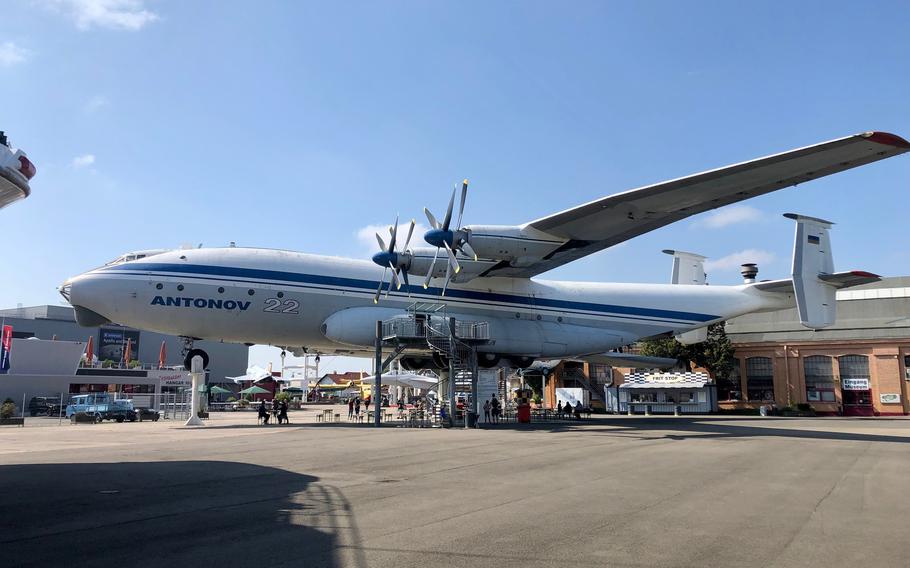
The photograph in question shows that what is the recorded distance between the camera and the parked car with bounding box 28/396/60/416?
45906 mm

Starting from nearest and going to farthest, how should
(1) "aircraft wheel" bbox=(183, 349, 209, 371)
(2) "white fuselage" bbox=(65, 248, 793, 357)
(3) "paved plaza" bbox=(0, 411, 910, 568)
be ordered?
(3) "paved plaza" bbox=(0, 411, 910, 568)
(2) "white fuselage" bbox=(65, 248, 793, 357)
(1) "aircraft wheel" bbox=(183, 349, 209, 371)

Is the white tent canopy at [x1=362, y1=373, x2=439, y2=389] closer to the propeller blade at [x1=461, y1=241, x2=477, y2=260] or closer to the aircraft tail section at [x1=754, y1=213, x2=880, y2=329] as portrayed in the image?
the propeller blade at [x1=461, y1=241, x2=477, y2=260]

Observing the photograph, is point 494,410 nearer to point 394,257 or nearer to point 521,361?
point 521,361

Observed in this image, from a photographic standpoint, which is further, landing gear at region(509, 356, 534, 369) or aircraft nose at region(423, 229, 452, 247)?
landing gear at region(509, 356, 534, 369)

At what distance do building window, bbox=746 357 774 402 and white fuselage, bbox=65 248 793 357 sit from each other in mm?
23314

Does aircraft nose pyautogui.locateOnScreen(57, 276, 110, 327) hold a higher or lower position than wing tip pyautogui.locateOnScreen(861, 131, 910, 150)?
lower

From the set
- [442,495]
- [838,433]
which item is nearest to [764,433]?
[838,433]

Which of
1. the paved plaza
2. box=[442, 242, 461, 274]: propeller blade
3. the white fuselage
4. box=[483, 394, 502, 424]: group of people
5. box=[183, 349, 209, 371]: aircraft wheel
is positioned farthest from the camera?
box=[483, 394, 502, 424]: group of people

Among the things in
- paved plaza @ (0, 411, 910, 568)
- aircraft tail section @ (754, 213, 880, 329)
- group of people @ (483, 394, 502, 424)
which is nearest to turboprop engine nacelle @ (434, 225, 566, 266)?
group of people @ (483, 394, 502, 424)

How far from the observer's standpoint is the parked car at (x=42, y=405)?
151 feet

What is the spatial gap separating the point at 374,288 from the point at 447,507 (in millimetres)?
19750

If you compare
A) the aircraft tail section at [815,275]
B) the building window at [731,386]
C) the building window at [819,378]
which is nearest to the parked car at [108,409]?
the aircraft tail section at [815,275]

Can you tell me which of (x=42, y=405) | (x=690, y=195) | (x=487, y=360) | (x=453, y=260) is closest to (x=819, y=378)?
(x=487, y=360)

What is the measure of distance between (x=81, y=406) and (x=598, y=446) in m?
35.1
